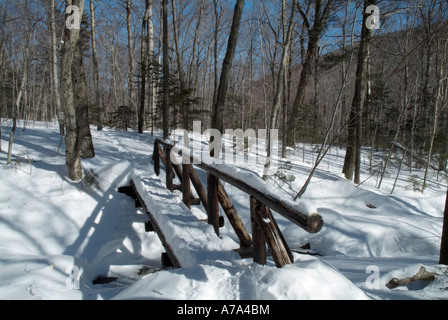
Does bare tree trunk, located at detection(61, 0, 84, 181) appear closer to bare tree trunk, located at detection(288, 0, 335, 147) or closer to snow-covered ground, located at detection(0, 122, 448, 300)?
snow-covered ground, located at detection(0, 122, 448, 300)

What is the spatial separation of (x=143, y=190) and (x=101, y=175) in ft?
4.65

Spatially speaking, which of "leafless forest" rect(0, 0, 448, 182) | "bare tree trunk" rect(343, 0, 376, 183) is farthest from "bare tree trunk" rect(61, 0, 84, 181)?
"bare tree trunk" rect(343, 0, 376, 183)

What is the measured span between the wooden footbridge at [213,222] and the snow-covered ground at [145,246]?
4.2 inches

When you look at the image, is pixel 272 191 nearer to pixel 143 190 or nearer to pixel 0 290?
pixel 0 290

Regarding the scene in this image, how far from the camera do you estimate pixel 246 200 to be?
23.0 ft

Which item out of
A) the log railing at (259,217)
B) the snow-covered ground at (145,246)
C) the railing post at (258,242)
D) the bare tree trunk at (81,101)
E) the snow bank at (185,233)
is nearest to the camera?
the log railing at (259,217)

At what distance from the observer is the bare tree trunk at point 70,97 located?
16.7ft

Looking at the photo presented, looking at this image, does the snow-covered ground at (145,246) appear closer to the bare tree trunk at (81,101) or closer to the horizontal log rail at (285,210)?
the horizontal log rail at (285,210)

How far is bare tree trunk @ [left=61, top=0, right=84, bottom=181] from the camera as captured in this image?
5098 millimetres

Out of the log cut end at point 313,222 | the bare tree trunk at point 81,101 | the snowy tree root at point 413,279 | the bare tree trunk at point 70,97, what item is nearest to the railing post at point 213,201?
the log cut end at point 313,222

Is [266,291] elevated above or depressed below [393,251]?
above

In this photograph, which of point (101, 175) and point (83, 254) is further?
point (101, 175)

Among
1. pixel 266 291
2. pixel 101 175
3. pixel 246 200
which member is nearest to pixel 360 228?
pixel 246 200

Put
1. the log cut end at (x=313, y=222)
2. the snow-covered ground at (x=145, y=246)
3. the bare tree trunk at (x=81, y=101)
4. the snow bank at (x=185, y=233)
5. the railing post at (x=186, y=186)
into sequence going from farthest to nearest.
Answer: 1. the bare tree trunk at (x=81, y=101)
2. the railing post at (x=186, y=186)
3. the snow bank at (x=185, y=233)
4. the snow-covered ground at (x=145, y=246)
5. the log cut end at (x=313, y=222)
